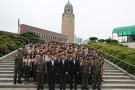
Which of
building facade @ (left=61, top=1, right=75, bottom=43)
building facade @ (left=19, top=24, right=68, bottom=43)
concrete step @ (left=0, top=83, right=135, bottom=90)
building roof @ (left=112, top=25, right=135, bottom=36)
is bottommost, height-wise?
concrete step @ (left=0, top=83, right=135, bottom=90)

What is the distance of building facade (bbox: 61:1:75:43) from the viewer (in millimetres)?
103775

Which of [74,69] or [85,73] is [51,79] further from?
[85,73]

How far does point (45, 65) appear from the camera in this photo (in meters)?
15.3

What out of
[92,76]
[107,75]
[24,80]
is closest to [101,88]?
[92,76]

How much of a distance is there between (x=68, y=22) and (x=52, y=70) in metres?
90.4

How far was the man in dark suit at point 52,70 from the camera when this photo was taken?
15.1 metres

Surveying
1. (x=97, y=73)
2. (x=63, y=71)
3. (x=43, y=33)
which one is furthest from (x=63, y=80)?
(x=43, y=33)

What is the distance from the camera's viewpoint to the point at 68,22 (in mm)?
105188

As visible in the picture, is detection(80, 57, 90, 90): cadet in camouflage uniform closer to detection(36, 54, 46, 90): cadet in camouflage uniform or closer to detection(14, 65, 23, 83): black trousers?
detection(36, 54, 46, 90): cadet in camouflage uniform

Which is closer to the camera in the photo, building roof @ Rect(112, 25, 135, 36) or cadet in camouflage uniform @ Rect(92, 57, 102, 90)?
cadet in camouflage uniform @ Rect(92, 57, 102, 90)

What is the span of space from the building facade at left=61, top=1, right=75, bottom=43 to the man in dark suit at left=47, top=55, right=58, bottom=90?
287ft

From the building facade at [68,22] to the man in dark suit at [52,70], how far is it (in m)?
87.3

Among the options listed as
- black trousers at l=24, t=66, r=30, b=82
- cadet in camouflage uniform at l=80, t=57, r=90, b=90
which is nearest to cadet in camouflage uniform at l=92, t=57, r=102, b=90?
cadet in camouflage uniform at l=80, t=57, r=90, b=90

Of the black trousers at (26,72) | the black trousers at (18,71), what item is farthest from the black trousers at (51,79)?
the black trousers at (18,71)
